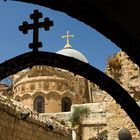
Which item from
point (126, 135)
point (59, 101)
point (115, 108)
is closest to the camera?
point (126, 135)

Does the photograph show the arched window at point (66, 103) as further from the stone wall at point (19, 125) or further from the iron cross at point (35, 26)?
the iron cross at point (35, 26)

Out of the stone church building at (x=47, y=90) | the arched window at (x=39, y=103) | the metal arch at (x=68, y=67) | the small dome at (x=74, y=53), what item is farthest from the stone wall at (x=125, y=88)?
the small dome at (x=74, y=53)

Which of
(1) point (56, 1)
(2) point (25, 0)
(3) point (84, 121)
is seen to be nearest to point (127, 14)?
(1) point (56, 1)

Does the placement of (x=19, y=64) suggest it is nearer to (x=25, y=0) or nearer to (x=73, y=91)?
(x=25, y=0)

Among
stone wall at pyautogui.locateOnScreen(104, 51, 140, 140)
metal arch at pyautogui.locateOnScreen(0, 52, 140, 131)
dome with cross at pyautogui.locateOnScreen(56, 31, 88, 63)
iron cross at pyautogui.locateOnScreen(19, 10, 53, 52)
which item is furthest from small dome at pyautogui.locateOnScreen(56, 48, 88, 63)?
metal arch at pyautogui.locateOnScreen(0, 52, 140, 131)

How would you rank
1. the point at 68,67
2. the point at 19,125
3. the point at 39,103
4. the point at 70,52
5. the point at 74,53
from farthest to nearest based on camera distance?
the point at 74,53
the point at 70,52
the point at 39,103
the point at 19,125
the point at 68,67

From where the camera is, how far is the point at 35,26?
255 cm

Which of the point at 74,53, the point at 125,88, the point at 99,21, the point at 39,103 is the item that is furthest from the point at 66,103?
the point at 99,21

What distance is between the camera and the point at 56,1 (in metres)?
2.23

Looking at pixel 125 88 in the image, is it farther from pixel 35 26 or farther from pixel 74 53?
pixel 74 53

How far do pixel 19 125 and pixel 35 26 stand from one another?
971 cm

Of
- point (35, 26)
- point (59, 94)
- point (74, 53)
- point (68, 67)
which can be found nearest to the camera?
point (68, 67)

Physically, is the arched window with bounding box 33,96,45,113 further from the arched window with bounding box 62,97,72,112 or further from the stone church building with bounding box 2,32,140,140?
the arched window with bounding box 62,97,72,112

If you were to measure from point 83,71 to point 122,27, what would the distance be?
36 centimetres
